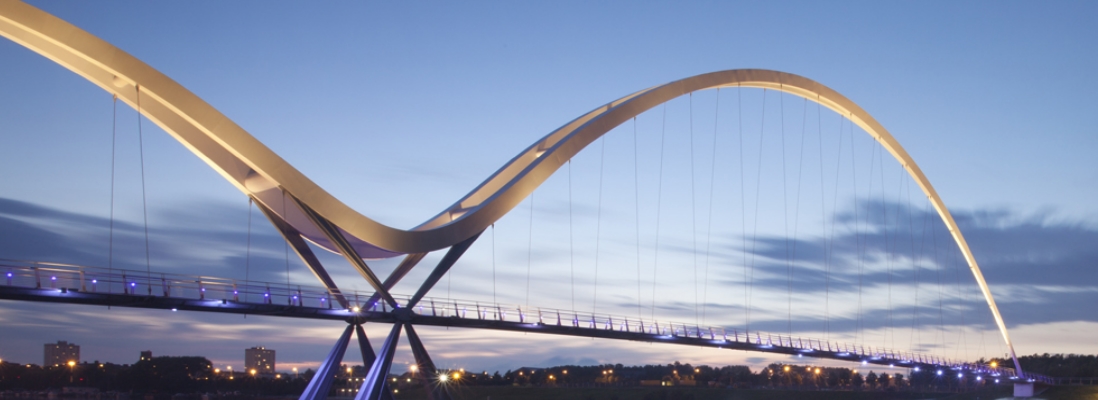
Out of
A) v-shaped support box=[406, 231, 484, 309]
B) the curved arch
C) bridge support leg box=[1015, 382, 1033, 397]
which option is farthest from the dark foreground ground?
v-shaped support box=[406, 231, 484, 309]

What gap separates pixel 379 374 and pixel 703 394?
58.1 meters

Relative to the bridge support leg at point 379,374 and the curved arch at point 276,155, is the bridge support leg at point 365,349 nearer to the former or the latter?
the bridge support leg at point 379,374

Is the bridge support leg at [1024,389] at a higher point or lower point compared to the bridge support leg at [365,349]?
lower

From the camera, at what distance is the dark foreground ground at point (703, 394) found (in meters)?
75.4

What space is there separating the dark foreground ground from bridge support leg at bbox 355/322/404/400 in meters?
42.6

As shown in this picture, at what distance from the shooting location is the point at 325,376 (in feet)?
92.0

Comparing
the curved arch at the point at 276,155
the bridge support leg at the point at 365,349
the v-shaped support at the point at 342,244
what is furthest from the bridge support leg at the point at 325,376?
the curved arch at the point at 276,155

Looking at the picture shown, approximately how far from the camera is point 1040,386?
73.6m

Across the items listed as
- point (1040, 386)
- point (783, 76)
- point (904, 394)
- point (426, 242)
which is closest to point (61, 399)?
point (426, 242)

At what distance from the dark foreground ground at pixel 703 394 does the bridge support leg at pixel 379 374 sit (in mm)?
42585

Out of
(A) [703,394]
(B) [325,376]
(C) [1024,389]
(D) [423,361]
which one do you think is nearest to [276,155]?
(B) [325,376]

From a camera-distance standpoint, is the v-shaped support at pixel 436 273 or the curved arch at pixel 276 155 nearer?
the curved arch at pixel 276 155

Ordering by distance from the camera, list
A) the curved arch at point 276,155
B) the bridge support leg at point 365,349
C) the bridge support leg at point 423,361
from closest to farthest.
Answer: the curved arch at point 276,155, the bridge support leg at point 365,349, the bridge support leg at point 423,361

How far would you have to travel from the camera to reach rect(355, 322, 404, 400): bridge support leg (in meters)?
28.8
